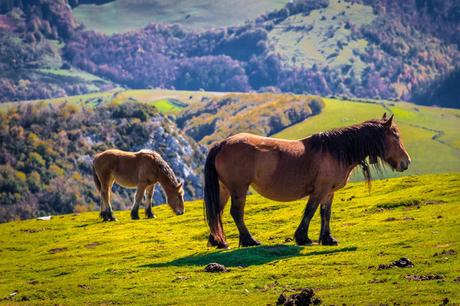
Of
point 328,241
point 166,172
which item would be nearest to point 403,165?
point 328,241

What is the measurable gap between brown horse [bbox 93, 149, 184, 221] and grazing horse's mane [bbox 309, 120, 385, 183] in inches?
642

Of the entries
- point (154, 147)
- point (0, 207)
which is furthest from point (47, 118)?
point (0, 207)

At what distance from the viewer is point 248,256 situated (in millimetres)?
27000

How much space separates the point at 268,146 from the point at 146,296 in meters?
7.75

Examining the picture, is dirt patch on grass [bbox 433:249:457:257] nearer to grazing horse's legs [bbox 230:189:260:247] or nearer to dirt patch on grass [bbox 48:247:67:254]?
grazing horse's legs [bbox 230:189:260:247]

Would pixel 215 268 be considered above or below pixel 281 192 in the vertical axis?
below

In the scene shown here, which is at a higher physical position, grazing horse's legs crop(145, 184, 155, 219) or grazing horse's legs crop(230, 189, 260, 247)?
grazing horse's legs crop(230, 189, 260, 247)

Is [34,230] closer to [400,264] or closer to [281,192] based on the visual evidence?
[281,192]

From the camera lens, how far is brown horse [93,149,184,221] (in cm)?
4484

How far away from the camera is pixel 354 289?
71.2ft

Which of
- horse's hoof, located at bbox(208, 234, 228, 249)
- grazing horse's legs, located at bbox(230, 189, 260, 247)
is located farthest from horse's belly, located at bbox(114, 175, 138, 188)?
grazing horse's legs, located at bbox(230, 189, 260, 247)

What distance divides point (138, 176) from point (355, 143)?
18.8 meters

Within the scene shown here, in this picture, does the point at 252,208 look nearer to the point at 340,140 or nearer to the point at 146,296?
the point at 340,140

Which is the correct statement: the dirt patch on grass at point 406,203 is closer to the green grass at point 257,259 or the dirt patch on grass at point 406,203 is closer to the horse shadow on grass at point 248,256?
the green grass at point 257,259
